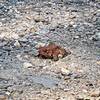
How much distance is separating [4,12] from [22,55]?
1.65 metres

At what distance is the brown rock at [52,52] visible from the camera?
15.7 feet

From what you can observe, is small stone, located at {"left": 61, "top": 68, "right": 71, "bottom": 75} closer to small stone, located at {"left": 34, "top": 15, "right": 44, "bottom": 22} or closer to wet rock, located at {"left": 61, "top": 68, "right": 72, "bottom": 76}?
wet rock, located at {"left": 61, "top": 68, "right": 72, "bottom": 76}

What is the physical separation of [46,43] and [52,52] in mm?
381

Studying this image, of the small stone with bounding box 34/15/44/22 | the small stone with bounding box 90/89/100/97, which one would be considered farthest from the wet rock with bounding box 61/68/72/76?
the small stone with bounding box 34/15/44/22

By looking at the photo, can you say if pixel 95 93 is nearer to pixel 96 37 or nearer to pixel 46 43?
pixel 46 43

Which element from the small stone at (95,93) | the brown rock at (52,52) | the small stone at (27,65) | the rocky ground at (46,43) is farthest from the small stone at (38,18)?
the small stone at (95,93)

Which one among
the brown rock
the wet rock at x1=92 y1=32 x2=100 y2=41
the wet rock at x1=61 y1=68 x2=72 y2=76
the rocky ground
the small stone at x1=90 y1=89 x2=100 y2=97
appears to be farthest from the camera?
the wet rock at x1=92 y1=32 x2=100 y2=41

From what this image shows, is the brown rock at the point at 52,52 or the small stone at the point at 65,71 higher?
the brown rock at the point at 52,52

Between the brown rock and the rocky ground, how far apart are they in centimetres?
7

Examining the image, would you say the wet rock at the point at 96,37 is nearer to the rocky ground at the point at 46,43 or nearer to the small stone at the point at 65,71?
the rocky ground at the point at 46,43

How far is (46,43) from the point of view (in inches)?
205

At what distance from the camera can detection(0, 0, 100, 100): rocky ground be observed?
408 centimetres

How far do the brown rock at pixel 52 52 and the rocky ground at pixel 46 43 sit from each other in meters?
0.07

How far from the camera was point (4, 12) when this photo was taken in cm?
632
